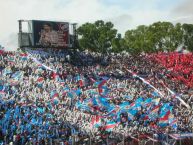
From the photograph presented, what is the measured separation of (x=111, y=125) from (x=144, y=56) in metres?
28.2

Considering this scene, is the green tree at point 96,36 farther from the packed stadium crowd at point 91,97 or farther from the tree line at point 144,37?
the packed stadium crowd at point 91,97

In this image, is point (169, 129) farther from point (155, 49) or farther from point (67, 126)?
point (155, 49)

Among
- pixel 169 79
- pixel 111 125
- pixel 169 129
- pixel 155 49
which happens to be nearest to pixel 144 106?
pixel 169 129

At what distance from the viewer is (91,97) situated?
4381 cm

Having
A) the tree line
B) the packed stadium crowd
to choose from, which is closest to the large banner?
the packed stadium crowd

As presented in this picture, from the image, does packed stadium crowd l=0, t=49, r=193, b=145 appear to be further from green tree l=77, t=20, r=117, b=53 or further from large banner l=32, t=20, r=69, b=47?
green tree l=77, t=20, r=117, b=53

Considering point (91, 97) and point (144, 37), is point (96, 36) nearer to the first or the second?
point (144, 37)

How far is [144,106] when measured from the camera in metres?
42.7

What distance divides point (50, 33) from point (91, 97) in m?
13.0

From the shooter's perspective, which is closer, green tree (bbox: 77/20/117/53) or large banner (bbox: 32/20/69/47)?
large banner (bbox: 32/20/69/47)

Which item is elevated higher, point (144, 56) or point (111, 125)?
point (144, 56)

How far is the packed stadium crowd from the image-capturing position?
1294 inches

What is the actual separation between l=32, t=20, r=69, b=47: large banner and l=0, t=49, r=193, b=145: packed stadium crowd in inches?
38.2

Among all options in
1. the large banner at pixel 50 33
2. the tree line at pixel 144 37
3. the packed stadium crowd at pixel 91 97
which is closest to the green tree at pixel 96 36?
the tree line at pixel 144 37
